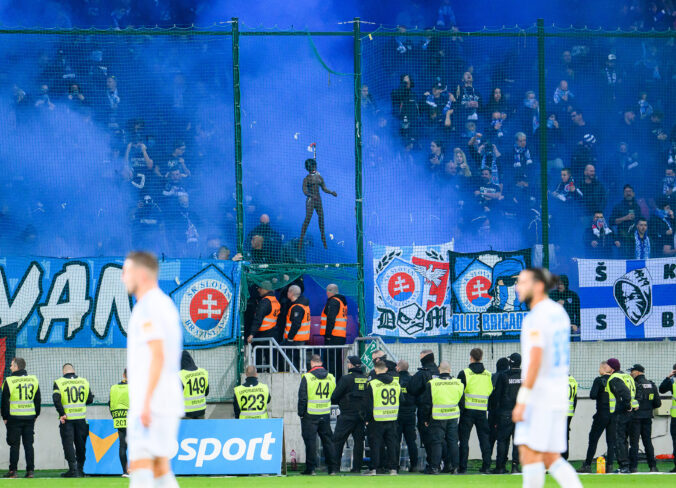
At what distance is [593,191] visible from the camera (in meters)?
22.1

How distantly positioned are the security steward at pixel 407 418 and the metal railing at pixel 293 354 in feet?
3.04

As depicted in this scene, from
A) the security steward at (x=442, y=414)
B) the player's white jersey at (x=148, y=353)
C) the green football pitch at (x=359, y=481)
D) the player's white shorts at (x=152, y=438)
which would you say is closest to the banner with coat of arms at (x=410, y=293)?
the security steward at (x=442, y=414)

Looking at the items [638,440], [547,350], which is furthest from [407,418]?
[547,350]

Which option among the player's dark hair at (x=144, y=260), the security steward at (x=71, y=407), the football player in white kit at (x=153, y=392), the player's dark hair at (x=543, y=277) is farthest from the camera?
the security steward at (x=71, y=407)

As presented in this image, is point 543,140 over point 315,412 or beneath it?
over

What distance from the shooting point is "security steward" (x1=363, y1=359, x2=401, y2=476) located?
17.7 m

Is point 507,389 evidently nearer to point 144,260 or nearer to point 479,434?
point 479,434

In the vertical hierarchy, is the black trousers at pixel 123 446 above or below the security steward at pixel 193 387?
below

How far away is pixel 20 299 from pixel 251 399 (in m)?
4.79

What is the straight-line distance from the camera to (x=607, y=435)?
60.6 feet

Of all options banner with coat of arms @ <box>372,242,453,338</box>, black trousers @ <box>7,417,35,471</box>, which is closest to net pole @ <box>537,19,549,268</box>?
banner with coat of arms @ <box>372,242,453,338</box>

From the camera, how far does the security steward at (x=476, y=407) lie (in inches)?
714

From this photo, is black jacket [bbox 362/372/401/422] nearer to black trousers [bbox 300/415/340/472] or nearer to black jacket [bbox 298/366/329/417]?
black trousers [bbox 300/415/340/472]

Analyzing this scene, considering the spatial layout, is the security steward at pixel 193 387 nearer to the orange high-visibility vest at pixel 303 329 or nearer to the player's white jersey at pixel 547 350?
the orange high-visibility vest at pixel 303 329
